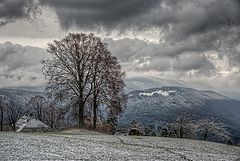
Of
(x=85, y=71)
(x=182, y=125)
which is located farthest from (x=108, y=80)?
(x=182, y=125)

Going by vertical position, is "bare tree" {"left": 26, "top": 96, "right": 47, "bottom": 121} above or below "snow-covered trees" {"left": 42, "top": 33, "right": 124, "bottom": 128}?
below

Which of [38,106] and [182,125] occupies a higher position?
[38,106]

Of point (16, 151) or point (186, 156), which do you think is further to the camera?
point (186, 156)

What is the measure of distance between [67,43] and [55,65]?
4.11 meters

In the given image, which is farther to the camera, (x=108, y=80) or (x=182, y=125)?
(x=182, y=125)

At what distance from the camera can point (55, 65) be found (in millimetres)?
61125

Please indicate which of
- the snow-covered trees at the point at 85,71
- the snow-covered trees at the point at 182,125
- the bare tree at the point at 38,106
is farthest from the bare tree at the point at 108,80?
the bare tree at the point at 38,106

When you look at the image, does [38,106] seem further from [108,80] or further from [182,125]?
[108,80]

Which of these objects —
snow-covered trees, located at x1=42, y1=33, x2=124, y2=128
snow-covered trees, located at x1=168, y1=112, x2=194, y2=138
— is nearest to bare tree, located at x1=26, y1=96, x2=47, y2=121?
snow-covered trees, located at x1=168, y1=112, x2=194, y2=138

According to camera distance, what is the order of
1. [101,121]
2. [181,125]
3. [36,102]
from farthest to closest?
[36,102] → [181,125] → [101,121]

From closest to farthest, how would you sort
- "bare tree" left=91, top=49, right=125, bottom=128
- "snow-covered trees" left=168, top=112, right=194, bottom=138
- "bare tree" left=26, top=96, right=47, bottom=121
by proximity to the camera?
"bare tree" left=91, top=49, right=125, bottom=128 → "snow-covered trees" left=168, top=112, right=194, bottom=138 → "bare tree" left=26, top=96, right=47, bottom=121

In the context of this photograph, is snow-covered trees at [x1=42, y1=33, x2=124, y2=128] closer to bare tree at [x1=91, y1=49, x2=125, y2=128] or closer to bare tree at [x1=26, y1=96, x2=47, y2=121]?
bare tree at [x1=91, y1=49, x2=125, y2=128]

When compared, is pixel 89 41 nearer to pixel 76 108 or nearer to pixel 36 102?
pixel 76 108

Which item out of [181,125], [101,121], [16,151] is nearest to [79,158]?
[16,151]
